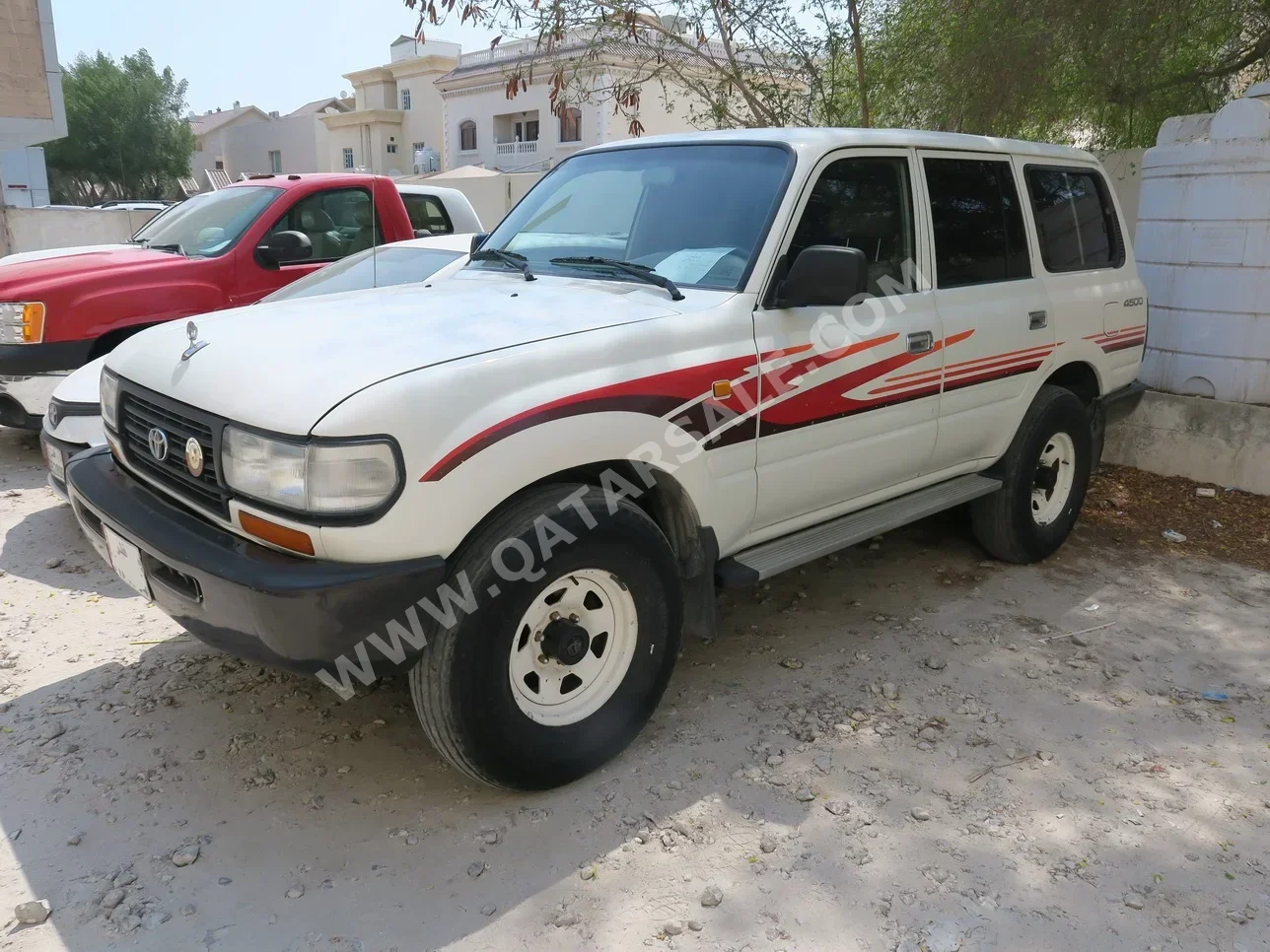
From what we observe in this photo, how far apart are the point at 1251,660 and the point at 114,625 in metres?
4.74

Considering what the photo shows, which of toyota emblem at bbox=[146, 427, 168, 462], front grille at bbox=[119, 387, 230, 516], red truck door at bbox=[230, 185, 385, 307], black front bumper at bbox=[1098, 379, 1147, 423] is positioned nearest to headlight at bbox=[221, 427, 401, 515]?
front grille at bbox=[119, 387, 230, 516]

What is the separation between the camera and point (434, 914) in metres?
2.57

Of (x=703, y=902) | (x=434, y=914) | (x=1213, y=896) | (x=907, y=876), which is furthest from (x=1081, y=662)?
(x=434, y=914)

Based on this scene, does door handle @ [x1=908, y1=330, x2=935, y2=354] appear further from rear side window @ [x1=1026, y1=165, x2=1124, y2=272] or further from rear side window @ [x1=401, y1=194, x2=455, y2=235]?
rear side window @ [x1=401, y1=194, x2=455, y2=235]

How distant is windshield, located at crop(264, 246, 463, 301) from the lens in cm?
564

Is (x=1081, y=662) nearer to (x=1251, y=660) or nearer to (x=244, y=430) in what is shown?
(x=1251, y=660)

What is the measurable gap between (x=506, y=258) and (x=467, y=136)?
39.4m

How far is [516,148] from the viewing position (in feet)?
125

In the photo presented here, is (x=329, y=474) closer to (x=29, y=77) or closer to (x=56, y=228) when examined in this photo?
(x=56, y=228)

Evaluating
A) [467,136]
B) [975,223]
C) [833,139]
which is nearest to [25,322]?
[833,139]

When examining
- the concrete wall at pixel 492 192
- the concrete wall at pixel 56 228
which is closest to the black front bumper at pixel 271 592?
the concrete wall at pixel 56 228

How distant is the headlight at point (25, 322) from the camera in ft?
19.5

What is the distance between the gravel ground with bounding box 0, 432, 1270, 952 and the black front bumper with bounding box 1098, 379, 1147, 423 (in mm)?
1259

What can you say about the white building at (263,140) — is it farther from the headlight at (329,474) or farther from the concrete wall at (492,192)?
the headlight at (329,474)
